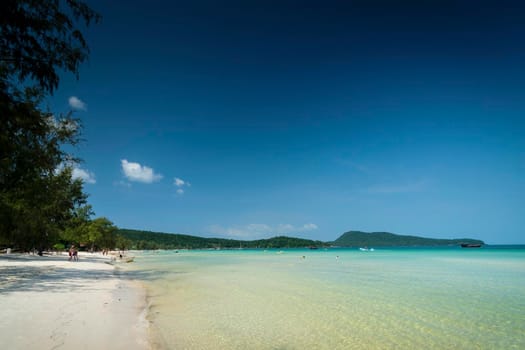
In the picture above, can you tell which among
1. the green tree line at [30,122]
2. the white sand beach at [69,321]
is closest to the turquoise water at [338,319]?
the white sand beach at [69,321]

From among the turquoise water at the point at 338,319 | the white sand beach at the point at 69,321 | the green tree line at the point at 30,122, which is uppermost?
the green tree line at the point at 30,122

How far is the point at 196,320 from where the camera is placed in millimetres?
10836

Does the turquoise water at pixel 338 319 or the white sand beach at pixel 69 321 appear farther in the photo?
the turquoise water at pixel 338 319

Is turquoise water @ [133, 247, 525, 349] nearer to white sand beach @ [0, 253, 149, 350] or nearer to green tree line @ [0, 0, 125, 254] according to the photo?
white sand beach @ [0, 253, 149, 350]

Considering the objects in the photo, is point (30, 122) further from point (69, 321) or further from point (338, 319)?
point (338, 319)

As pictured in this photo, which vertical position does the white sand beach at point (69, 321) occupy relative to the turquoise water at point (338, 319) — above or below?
above

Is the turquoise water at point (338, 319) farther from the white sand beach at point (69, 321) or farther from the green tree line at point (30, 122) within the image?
the green tree line at point (30, 122)

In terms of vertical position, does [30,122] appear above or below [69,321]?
above

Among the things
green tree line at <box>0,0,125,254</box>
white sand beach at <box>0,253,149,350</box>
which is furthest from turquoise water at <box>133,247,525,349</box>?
green tree line at <box>0,0,125,254</box>

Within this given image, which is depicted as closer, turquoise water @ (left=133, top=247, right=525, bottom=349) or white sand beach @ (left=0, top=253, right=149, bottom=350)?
white sand beach @ (left=0, top=253, right=149, bottom=350)

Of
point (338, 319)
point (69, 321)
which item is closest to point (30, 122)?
point (69, 321)

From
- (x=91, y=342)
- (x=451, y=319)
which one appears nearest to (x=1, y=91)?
(x=91, y=342)

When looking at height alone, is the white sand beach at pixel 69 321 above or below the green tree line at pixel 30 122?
below

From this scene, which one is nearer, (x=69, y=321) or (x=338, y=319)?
(x=69, y=321)
